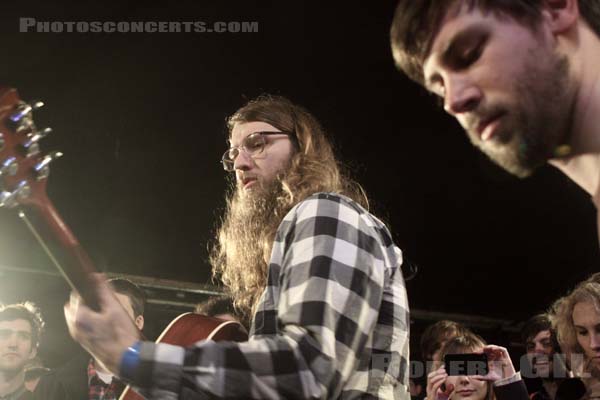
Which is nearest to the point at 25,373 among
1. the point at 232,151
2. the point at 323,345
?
the point at 232,151

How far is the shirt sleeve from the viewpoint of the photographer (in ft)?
3.33

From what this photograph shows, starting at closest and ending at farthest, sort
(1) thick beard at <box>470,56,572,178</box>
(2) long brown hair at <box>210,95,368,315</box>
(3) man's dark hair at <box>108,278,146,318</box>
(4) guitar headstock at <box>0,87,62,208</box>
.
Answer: (1) thick beard at <box>470,56,572,178</box>
(4) guitar headstock at <box>0,87,62,208</box>
(2) long brown hair at <box>210,95,368,315</box>
(3) man's dark hair at <box>108,278,146,318</box>

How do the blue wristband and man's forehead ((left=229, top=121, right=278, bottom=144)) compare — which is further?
man's forehead ((left=229, top=121, right=278, bottom=144))

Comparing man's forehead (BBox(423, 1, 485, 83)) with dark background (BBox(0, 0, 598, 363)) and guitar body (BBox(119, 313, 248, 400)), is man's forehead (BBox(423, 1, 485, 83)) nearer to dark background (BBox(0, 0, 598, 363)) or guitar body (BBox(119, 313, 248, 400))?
guitar body (BBox(119, 313, 248, 400))

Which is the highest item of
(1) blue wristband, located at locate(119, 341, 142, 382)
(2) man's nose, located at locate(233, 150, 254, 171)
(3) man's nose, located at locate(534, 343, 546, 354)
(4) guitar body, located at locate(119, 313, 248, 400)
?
(2) man's nose, located at locate(233, 150, 254, 171)

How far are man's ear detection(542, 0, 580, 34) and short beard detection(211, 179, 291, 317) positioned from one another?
73 cm

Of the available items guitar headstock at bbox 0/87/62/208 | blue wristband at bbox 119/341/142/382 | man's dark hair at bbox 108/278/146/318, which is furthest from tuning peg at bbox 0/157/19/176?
man's dark hair at bbox 108/278/146/318

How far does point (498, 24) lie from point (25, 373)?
134 inches

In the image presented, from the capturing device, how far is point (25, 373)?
3523 millimetres

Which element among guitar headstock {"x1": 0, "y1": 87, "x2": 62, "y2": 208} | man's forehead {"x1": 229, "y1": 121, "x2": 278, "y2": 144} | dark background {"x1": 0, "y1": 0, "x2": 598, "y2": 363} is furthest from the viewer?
dark background {"x1": 0, "y1": 0, "x2": 598, "y2": 363}

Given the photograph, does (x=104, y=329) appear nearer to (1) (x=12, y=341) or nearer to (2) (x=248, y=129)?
(2) (x=248, y=129)

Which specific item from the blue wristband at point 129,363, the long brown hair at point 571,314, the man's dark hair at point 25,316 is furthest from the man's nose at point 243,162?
the man's dark hair at point 25,316

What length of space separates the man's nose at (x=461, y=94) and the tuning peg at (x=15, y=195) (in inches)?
31.1

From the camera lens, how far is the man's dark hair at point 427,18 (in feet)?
3.16
